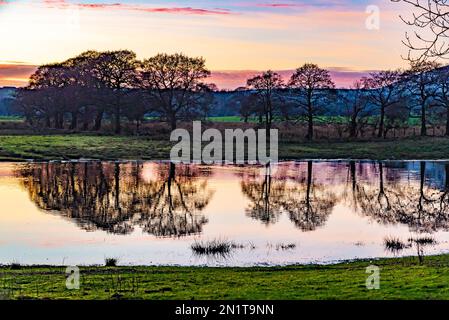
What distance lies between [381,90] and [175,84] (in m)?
25.4

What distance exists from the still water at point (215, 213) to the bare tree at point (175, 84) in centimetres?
2401

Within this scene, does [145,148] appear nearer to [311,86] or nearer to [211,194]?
[311,86]

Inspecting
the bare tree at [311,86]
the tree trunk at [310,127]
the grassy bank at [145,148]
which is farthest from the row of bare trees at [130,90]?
the tree trunk at [310,127]

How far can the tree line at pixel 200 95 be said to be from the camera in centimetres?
7438

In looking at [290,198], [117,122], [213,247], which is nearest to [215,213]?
[290,198]

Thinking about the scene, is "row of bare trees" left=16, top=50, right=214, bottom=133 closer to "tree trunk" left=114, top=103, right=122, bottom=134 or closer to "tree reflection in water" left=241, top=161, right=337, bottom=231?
"tree trunk" left=114, top=103, right=122, bottom=134

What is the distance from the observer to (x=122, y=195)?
36.8 meters

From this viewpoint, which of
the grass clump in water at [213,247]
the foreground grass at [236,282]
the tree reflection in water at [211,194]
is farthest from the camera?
the tree reflection in water at [211,194]

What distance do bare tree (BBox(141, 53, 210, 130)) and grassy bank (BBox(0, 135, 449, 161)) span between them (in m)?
6.07

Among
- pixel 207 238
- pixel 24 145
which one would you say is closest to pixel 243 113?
pixel 24 145

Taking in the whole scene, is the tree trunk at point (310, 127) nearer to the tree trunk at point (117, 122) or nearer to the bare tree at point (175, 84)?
the bare tree at point (175, 84)

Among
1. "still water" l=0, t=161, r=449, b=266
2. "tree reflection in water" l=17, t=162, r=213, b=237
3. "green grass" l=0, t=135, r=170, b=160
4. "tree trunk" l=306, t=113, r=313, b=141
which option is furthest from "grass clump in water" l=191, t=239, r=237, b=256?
"tree trunk" l=306, t=113, r=313, b=141

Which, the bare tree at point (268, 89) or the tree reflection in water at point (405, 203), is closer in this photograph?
the tree reflection in water at point (405, 203)
